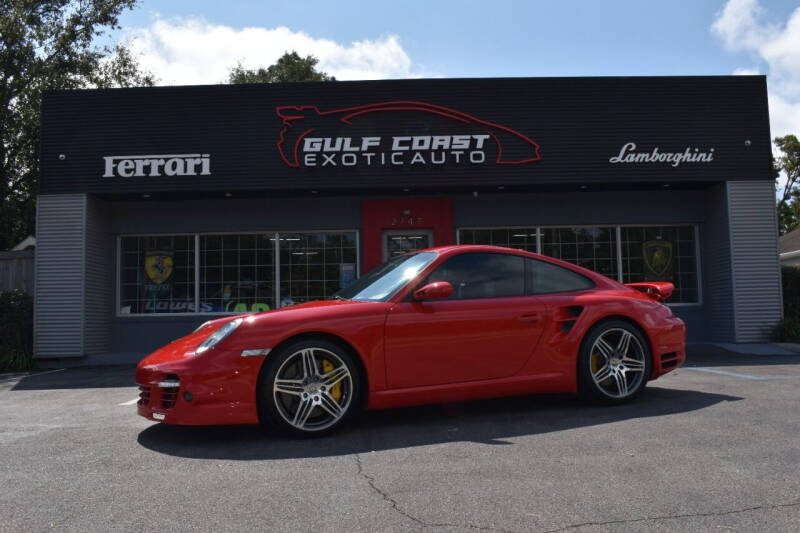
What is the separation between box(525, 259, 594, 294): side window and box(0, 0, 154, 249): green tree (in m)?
18.5

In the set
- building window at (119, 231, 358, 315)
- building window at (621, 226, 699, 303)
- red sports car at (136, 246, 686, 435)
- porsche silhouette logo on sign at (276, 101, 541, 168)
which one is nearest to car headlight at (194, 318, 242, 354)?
red sports car at (136, 246, 686, 435)

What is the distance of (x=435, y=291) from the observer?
4426mm

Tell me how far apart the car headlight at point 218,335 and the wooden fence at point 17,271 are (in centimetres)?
963

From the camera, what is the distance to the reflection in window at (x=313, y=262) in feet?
39.5

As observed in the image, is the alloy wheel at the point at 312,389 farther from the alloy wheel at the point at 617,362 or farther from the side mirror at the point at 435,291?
the alloy wheel at the point at 617,362

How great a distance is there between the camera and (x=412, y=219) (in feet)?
39.2

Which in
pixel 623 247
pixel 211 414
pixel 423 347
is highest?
pixel 623 247

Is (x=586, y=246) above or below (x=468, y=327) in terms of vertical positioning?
above

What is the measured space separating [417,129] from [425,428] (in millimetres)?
7772

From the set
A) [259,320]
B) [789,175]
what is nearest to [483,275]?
[259,320]

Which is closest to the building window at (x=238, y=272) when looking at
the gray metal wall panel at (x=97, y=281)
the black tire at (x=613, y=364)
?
the gray metal wall panel at (x=97, y=281)

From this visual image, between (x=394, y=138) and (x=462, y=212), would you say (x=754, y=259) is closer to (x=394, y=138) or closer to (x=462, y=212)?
(x=462, y=212)

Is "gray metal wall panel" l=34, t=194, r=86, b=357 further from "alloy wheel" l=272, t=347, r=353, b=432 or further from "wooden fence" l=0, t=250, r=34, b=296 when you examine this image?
"alloy wheel" l=272, t=347, r=353, b=432

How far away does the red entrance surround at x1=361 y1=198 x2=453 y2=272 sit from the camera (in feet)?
38.9
